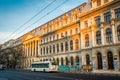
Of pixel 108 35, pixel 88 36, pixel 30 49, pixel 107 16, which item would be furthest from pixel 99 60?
pixel 30 49

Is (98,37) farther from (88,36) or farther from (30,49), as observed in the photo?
(30,49)

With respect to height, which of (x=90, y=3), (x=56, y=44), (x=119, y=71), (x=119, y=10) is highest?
(x=90, y=3)

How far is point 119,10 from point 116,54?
9.32 m

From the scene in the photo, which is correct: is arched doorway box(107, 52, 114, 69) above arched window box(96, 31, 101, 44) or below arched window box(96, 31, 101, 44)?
below

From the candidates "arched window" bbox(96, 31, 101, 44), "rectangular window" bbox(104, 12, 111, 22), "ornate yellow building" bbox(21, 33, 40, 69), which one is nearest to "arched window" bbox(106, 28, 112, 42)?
"rectangular window" bbox(104, 12, 111, 22)

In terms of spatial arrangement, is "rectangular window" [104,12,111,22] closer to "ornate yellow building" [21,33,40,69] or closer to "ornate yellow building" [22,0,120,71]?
"ornate yellow building" [22,0,120,71]

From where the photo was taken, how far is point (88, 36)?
52188 millimetres

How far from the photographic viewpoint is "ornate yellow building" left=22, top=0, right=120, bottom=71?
44000mm

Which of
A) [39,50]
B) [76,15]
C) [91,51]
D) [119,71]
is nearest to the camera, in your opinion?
[119,71]

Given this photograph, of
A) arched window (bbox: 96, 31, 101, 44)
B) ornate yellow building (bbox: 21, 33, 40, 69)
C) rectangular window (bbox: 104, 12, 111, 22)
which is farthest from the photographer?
ornate yellow building (bbox: 21, 33, 40, 69)

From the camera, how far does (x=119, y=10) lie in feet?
141

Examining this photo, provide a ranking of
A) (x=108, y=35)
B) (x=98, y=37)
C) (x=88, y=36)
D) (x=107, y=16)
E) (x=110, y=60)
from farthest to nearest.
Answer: (x=88, y=36) → (x=98, y=37) → (x=107, y=16) → (x=108, y=35) → (x=110, y=60)

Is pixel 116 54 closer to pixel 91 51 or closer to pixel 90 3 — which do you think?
pixel 91 51

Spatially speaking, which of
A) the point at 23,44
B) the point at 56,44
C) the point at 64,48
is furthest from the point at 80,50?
the point at 23,44
